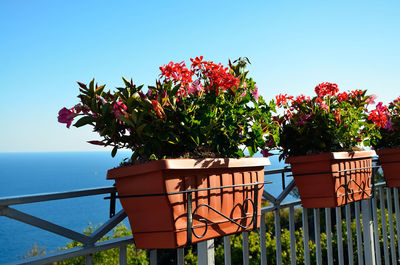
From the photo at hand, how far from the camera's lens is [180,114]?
3.64 ft

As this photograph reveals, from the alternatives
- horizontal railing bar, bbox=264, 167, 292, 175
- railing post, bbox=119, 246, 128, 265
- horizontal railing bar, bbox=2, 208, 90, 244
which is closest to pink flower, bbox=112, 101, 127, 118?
horizontal railing bar, bbox=2, 208, 90, 244

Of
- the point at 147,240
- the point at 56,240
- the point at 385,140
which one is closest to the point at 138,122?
the point at 147,240

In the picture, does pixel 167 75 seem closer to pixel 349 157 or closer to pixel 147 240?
pixel 147 240

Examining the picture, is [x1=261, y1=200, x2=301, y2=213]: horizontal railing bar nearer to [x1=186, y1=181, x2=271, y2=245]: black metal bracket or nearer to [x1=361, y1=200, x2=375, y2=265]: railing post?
[x1=186, y1=181, x2=271, y2=245]: black metal bracket

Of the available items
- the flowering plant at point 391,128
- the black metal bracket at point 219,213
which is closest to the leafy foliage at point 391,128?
the flowering plant at point 391,128

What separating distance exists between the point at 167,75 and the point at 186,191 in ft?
1.17

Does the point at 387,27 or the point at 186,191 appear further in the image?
the point at 387,27

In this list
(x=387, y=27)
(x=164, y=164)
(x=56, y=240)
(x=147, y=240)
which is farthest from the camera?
(x=56, y=240)

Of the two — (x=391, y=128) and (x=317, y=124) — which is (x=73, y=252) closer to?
(x=317, y=124)

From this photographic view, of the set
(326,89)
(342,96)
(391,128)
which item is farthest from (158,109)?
(391,128)

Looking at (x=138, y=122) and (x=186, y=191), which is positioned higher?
(x=138, y=122)

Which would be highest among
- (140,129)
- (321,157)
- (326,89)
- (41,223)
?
(326,89)

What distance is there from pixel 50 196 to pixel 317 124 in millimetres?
1271

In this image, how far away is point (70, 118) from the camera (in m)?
1.04
